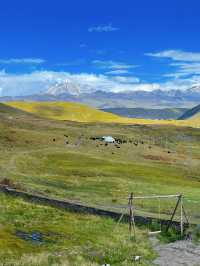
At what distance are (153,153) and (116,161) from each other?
33.1m

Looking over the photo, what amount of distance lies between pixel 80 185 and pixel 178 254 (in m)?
46.7

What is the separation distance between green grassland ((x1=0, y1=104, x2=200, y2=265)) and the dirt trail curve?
1.30m

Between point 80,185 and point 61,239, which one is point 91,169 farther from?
point 61,239

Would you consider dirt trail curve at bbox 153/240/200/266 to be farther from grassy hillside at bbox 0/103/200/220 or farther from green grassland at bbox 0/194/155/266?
grassy hillside at bbox 0/103/200/220

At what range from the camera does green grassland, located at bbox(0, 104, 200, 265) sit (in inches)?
1609

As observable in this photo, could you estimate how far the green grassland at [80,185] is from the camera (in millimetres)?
40875

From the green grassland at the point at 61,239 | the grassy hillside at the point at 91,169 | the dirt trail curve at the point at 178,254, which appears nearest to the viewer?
the green grassland at the point at 61,239

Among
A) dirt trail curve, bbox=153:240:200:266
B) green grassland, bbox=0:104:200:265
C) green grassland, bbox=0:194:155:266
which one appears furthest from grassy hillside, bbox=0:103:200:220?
dirt trail curve, bbox=153:240:200:266

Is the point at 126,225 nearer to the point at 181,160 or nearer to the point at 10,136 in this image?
the point at 181,160

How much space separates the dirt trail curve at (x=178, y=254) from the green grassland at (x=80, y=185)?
1.30 meters

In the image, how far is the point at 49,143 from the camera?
16500cm

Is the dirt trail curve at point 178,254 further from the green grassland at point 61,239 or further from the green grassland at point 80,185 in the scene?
the green grassland at point 80,185

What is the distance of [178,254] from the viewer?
40750mm

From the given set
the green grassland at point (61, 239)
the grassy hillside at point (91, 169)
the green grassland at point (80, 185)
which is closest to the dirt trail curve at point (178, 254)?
the green grassland at point (61, 239)
